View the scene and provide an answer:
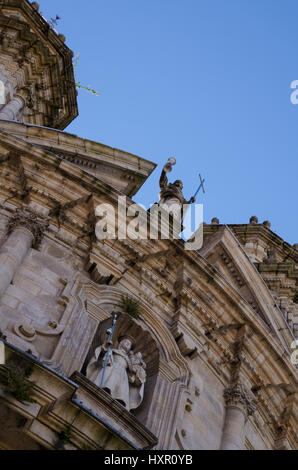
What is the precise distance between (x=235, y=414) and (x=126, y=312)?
8.98ft

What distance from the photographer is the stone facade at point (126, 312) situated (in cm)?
1402

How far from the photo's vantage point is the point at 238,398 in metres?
16.3

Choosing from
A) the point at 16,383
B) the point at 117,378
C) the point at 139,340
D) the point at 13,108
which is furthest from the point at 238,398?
the point at 13,108

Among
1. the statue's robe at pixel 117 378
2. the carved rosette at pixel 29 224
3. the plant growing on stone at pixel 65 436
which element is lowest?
the plant growing on stone at pixel 65 436

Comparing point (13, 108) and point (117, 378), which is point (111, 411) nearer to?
point (117, 378)

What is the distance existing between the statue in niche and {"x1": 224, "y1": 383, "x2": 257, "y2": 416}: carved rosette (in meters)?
2.02

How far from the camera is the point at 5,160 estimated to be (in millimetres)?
16328

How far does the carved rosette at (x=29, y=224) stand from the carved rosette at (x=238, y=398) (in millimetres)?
4515

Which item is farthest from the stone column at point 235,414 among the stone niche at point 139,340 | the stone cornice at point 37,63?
the stone cornice at point 37,63

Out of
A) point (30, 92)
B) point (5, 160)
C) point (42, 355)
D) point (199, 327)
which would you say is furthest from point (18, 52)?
point (42, 355)

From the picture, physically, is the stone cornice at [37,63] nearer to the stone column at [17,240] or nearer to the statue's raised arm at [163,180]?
the statue's raised arm at [163,180]

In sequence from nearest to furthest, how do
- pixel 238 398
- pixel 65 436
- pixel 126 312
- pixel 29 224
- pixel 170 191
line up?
pixel 65 436
pixel 29 224
pixel 126 312
pixel 238 398
pixel 170 191
